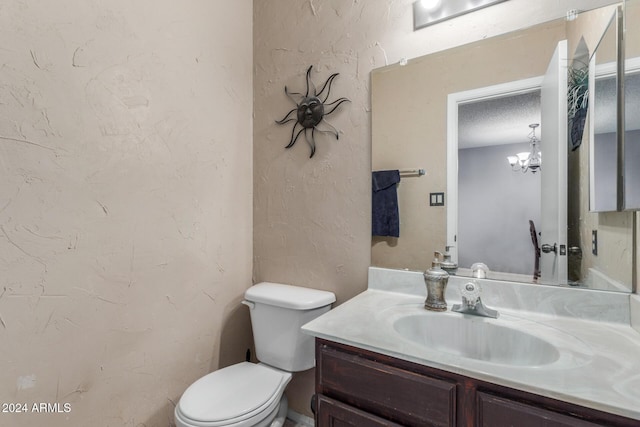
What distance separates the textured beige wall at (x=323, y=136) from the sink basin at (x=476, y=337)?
1.29ft

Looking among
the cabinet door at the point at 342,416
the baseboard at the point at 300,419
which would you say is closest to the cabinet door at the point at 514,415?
the cabinet door at the point at 342,416

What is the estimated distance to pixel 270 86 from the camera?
1.68 meters

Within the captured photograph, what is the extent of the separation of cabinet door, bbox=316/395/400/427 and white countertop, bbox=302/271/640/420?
182 millimetres

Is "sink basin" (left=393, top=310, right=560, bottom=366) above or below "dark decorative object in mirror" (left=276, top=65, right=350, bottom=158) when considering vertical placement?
below

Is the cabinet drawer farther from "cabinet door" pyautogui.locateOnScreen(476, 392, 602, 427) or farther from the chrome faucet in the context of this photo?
the chrome faucet

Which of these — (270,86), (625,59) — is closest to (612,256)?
(625,59)

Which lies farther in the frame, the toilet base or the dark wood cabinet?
the toilet base

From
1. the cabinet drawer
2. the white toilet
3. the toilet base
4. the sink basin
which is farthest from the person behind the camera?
the toilet base

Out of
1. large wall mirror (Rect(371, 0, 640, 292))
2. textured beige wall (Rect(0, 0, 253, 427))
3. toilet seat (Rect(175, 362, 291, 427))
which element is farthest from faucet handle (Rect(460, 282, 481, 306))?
textured beige wall (Rect(0, 0, 253, 427))

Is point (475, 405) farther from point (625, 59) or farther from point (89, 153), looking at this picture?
point (89, 153)

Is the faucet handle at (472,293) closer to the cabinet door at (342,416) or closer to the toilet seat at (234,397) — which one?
the cabinet door at (342,416)

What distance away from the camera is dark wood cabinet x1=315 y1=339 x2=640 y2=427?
2.03 feet

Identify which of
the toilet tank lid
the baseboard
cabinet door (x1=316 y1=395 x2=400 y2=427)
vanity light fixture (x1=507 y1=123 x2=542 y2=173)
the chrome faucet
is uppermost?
vanity light fixture (x1=507 y1=123 x2=542 y2=173)

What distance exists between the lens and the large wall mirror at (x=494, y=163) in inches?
39.4
